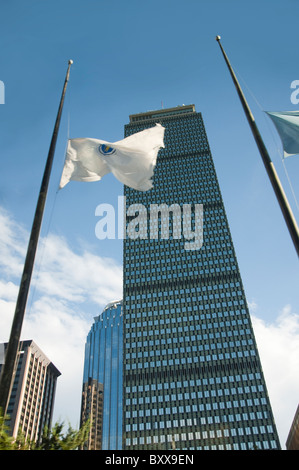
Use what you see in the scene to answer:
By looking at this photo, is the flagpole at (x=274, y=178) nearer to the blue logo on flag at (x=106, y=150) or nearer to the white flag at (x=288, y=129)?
the white flag at (x=288, y=129)

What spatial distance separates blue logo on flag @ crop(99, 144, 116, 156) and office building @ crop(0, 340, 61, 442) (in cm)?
12421

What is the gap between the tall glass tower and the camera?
96.8m

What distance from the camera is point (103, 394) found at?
187625 millimetres

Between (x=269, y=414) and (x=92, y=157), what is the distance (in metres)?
95.6

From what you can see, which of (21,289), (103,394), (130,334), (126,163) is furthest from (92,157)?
(103,394)

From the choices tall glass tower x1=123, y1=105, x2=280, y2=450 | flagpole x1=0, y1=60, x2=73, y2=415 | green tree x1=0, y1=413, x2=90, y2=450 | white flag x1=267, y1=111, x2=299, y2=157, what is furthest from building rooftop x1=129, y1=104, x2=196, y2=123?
green tree x1=0, y1=413, x2=90, y2=450

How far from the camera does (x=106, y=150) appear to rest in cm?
1728

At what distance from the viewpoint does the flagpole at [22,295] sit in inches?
353

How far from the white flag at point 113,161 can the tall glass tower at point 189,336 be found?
8478 cm

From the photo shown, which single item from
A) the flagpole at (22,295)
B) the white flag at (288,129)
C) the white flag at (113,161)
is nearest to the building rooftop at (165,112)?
the white flag at (113,161)

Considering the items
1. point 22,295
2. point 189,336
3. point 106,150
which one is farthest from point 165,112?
point 22,295

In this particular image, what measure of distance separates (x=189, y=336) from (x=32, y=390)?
7224 centimetres

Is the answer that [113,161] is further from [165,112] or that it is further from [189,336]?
[165,112]

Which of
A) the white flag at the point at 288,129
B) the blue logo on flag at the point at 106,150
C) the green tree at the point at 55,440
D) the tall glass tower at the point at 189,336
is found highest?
the tall glass tower at the point at 189,336
